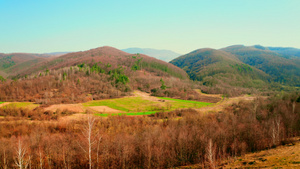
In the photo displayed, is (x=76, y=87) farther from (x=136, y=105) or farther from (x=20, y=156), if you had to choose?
(x=20, y=156)

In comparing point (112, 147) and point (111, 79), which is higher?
point (111, 79)

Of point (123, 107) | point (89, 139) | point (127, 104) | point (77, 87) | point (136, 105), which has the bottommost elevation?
point (123, 107)

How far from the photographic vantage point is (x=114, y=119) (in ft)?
236

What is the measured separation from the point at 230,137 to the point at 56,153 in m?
49.7

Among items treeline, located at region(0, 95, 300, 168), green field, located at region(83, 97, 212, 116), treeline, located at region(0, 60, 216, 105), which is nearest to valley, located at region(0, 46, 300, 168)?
treeline, located at region(0, 95, 300, 168)

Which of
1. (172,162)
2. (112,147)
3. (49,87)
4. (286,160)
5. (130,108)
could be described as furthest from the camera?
(49,87)

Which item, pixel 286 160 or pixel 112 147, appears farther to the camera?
pixel 112 147

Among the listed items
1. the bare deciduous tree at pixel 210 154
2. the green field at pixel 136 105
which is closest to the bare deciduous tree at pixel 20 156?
the bare deciduous tree at pixel 210 154

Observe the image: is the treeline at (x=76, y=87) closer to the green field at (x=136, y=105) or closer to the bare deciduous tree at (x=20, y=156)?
the green field at (x=136, y=105)

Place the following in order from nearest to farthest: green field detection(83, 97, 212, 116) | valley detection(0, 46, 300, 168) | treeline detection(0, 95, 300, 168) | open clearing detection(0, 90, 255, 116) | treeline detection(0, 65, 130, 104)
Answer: treeline detection(0, 95, 300, 168) → valley detection(0, 46, 300, 168) → open clearing detection(0, 90, 255, 116) → green field detection(83, 97, 212, 116) → treeline detection(0, 65, 130, 104)

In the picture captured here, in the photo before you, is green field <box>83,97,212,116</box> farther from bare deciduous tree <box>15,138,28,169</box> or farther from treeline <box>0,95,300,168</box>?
bare deciduous tree <box>15,138,28,169</box>

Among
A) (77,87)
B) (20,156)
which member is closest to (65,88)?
(77,87)

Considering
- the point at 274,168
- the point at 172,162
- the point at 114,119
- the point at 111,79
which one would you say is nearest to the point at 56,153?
the point at 172,162

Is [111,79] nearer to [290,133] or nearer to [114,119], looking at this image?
[114,119]
